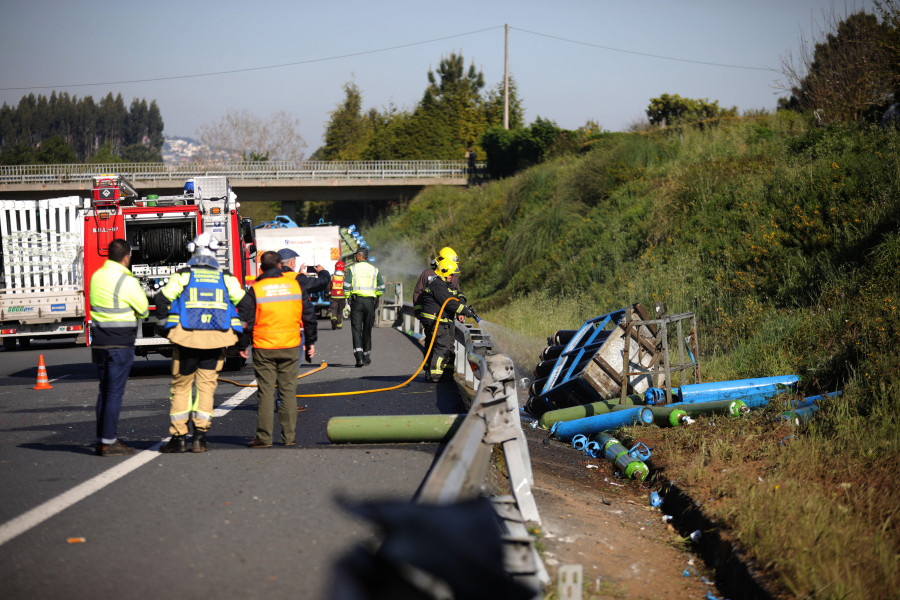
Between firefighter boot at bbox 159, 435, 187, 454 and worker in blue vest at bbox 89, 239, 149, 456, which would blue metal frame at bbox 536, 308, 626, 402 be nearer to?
firefighter boot at bbox 159, 435, 187, 454

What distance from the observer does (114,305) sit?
24.2 feet

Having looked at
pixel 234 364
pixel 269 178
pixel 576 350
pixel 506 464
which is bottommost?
pixel 234 364

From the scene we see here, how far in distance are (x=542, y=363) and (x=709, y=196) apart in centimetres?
1002

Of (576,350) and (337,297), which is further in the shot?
(337,297)

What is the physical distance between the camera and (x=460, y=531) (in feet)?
9.12

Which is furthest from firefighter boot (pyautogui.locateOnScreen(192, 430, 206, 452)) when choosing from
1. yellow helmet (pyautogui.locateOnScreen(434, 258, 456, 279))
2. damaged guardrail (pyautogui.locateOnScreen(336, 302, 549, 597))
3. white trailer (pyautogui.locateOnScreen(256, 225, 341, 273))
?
white trailer (pyautogui.locateOnScreen(256, 225, 341, 273))

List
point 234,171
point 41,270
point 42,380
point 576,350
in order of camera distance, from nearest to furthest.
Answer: point 576,350 → point 42,380 → point 41,270 → point 234,171

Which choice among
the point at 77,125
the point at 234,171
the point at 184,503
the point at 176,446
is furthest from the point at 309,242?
the point at 77,125

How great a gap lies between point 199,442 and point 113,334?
1196 millimetres

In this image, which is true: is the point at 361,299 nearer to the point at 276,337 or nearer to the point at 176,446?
the point at 276,337

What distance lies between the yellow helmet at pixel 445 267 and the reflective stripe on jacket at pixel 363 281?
265 cm

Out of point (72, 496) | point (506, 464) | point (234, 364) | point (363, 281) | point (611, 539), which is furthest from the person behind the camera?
point (234, 364)

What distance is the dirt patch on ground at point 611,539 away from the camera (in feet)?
17.4

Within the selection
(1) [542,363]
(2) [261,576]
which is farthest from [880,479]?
(1) [542,363]
